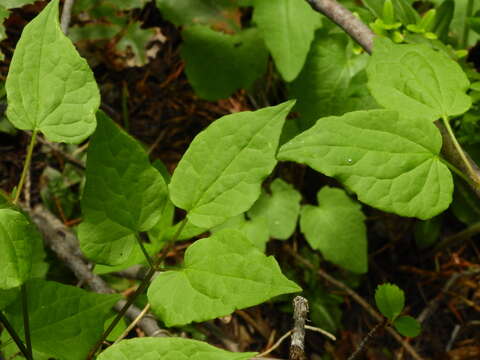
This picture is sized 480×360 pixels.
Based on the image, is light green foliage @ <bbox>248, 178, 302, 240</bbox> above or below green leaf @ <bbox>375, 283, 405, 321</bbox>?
below

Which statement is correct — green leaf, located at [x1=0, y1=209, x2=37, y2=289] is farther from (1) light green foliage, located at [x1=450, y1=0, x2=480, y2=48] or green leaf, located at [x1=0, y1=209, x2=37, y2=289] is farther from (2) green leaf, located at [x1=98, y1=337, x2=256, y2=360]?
(1) light green foliage, located at [x1=450, y1=0, x2=480, y2=48]

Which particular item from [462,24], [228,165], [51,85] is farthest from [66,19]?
[462,24]

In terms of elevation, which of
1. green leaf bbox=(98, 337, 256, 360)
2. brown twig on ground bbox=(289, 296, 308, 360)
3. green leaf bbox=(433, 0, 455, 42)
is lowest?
brown twig on ground bbox=(289, 296, 308, 360)

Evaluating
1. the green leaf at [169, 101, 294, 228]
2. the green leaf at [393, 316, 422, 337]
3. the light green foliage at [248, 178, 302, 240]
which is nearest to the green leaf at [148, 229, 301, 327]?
the green leaf at [169, 101, 294, 228]

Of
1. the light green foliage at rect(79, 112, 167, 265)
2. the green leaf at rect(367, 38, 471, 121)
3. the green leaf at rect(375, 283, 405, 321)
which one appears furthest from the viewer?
the green leaf at rect(375, 283, 405, 321)

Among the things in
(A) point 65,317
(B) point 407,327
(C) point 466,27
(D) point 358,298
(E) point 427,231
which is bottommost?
(D) point 358,298

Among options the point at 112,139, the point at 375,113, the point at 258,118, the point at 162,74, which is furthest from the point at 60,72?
the point at 162,74

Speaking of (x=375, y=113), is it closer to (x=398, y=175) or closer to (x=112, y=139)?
(x=398, y=175)

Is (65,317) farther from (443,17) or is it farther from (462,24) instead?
(462,24)
